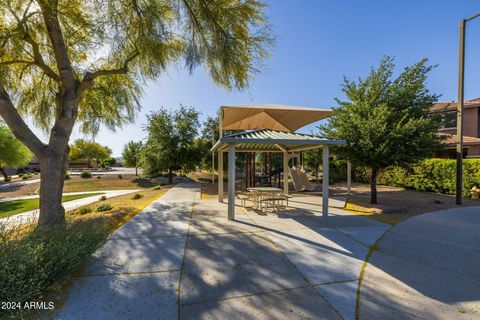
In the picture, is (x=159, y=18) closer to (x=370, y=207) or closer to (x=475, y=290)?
(x=475, y=290)

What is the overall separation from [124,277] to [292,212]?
5561 millimetres

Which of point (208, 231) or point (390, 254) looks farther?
point (208, 231)

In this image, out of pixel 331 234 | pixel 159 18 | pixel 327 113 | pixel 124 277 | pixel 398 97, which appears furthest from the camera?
pixel 327 113

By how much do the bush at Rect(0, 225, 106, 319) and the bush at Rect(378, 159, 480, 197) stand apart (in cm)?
1163

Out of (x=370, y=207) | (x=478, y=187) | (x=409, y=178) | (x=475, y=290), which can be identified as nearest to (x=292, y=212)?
(x=370, y=207)

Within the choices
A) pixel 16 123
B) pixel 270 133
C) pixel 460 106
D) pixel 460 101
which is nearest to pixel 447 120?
pixel 460 106

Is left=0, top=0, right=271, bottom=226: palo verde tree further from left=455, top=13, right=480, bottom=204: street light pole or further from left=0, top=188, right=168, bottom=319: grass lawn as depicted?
left=455, top=13, right=480, bottom=204: street light pole

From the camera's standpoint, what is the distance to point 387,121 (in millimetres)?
8102

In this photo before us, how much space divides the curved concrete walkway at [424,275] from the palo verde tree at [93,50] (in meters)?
5.97

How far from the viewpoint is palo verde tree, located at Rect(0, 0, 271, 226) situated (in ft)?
18.1

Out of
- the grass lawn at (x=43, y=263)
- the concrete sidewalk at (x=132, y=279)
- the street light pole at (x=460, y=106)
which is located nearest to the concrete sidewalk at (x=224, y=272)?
the concrete sidewalk at (x=132, y=279)

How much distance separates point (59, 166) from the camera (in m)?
5.60

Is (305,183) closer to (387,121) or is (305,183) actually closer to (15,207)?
(387,121)

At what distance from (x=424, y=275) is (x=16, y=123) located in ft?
26.9
